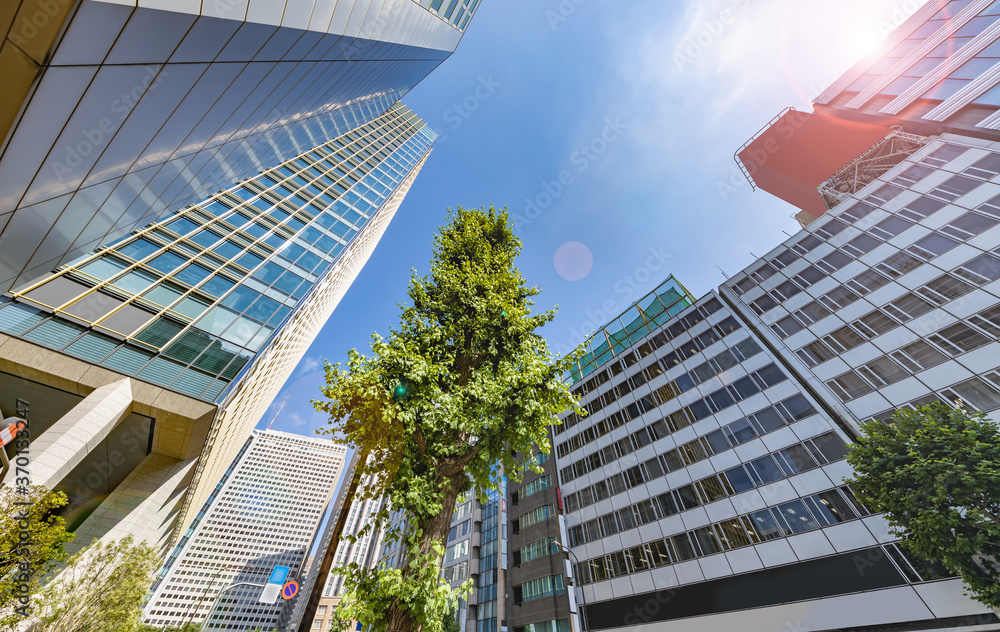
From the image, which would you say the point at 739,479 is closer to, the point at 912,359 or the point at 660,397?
the point at 660,397

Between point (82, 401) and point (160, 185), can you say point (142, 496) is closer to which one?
point (82, 401)

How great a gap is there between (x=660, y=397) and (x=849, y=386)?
10.6m

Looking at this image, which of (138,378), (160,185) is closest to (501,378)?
(160,185)

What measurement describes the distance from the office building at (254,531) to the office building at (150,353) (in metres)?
125

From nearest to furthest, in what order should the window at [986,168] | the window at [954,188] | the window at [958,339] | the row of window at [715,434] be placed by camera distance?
the window at [958,339], the window at [986,168], the row of window at [715,434], the window at [954,188]

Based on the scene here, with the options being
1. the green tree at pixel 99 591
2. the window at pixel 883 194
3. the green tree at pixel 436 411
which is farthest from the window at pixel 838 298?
the green tree at pixel 99 591

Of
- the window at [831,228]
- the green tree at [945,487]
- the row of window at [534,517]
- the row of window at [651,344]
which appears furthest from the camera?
the row of window at [534,517]

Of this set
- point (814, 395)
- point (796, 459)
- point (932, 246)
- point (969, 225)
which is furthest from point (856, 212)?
point (796, 459)

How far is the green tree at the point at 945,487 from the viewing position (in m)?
10.1

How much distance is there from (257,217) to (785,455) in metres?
34.8

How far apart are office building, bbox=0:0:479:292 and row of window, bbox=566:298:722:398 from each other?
81.5 feet

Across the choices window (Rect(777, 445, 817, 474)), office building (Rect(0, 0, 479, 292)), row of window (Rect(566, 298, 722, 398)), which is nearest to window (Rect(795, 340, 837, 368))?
window (Rect(777, 445, 817, 474))

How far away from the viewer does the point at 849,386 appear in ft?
62.2

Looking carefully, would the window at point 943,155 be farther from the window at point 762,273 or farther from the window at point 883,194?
the window at point 762,273
